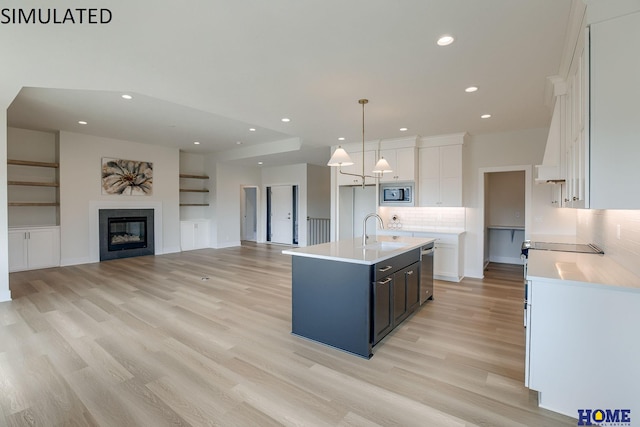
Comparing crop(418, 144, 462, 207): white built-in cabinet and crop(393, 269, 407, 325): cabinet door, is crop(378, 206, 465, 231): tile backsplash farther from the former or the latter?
crop(393, 269, 407, 325): cabinet door

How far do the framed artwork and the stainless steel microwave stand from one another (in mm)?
5923

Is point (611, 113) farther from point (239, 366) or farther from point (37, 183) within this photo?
point (37, 183)

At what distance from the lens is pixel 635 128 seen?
5.47 ft

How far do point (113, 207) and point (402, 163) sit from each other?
673 centimetres

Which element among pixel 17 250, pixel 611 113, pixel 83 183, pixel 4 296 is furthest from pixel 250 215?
pixel 611 113

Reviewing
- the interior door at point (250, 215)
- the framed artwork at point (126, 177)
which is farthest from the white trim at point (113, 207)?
the interior door at point (250, 215)

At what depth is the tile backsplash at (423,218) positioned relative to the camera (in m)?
5.72

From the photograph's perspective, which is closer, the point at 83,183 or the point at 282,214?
the point at 83,183

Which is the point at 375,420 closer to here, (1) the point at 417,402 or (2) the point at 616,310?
(1) the point at 417,402

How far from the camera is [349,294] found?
2715 millimetres

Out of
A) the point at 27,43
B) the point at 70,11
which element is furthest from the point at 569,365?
the point at 27,43

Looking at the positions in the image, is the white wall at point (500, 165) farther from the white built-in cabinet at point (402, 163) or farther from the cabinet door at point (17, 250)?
the cabinet door at point (17, 250)

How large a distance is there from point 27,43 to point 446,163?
5714mm

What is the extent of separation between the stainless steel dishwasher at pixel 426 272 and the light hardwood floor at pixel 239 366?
206mm
